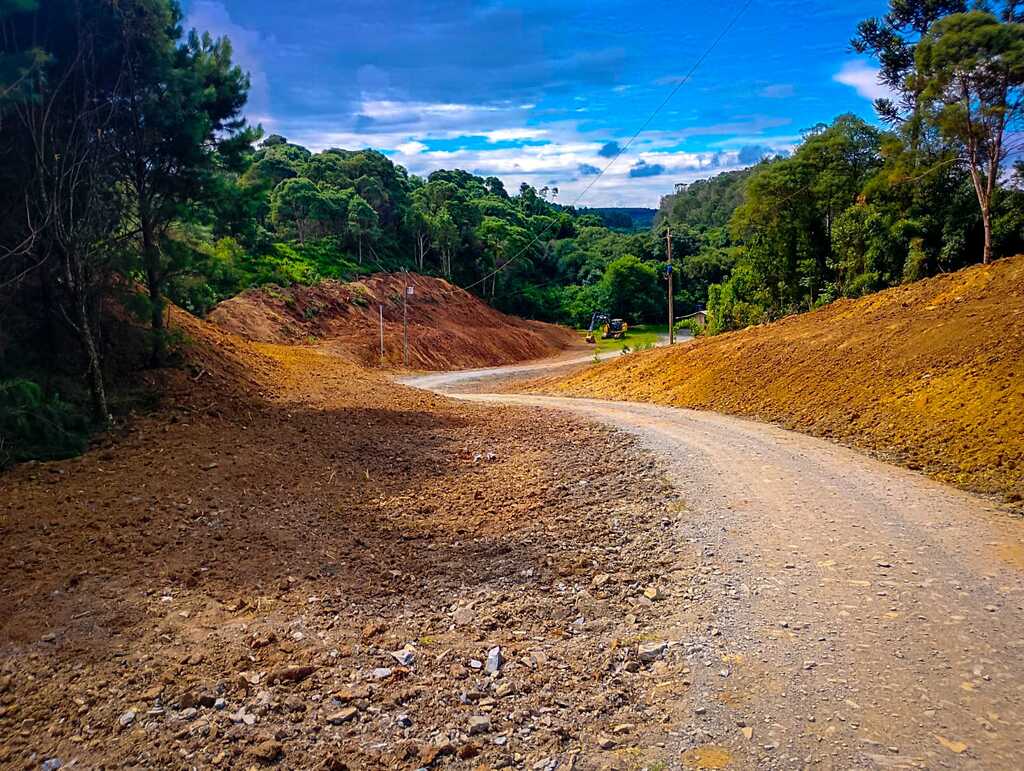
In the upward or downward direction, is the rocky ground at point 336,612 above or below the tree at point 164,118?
below

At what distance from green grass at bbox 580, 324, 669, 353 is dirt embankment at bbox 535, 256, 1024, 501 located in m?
29.6

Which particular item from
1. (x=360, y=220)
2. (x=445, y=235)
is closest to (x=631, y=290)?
(x=445, y=235)

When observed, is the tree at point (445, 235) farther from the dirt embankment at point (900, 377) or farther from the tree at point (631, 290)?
the dirt embankment at point (900, 377)

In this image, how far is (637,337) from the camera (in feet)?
183

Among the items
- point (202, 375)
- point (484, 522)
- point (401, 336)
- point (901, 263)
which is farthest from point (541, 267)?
point (484, 522)

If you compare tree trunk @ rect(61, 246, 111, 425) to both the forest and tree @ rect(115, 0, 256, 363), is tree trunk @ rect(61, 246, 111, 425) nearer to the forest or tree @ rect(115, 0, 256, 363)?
the forest

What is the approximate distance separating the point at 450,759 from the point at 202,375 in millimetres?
11304

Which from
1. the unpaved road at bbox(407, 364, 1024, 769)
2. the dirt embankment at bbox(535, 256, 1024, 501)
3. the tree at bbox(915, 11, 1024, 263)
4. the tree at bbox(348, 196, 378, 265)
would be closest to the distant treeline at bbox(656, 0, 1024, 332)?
the tree at bbox(915, 11, 1024, 263)

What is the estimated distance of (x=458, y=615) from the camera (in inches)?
191

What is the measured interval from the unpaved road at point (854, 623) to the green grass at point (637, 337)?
39.5 metres

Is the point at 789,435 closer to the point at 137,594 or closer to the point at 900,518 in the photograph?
the point at 900,518

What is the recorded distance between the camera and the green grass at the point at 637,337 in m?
49.5

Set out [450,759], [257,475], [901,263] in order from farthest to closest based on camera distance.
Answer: [901,263] < [257,475] < [450,759]

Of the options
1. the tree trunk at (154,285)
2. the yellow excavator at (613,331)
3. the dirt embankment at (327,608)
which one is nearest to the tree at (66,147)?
the tree trunk at (154,285)
